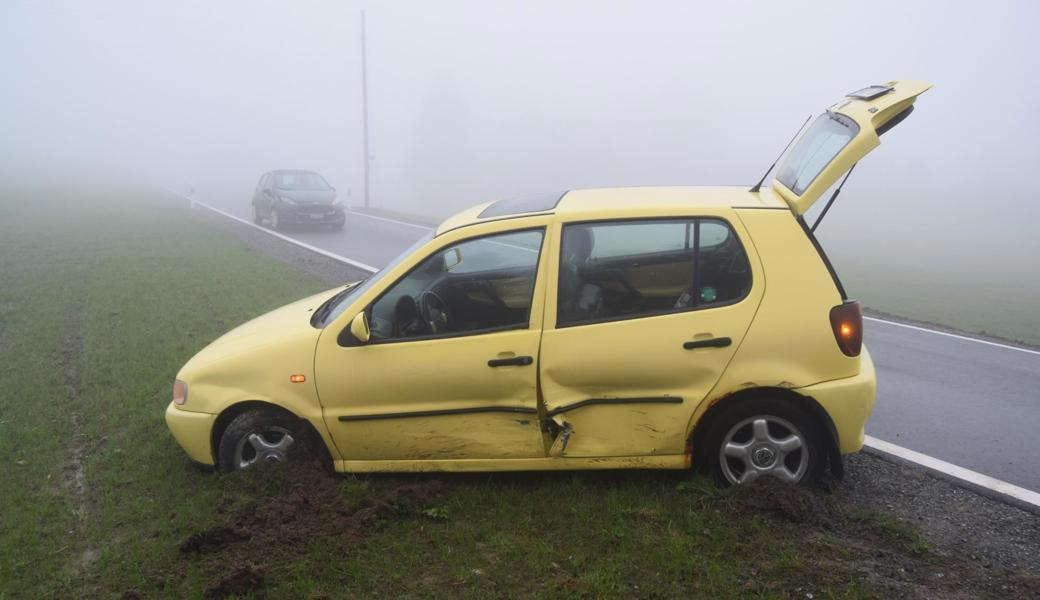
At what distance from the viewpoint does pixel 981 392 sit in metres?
6.58

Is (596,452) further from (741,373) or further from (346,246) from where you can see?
(346,246)

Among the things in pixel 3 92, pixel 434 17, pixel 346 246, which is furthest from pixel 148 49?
pixel 346 246

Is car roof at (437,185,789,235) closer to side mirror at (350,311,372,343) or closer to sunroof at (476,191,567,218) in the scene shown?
sunroof at (476,191,567,218)

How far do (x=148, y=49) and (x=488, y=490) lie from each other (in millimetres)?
159652

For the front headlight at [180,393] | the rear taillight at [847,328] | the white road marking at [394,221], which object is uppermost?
the rear taillight at [847,328]

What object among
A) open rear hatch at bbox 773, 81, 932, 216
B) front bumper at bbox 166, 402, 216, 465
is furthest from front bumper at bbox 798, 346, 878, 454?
front bumper at bbox 166, 402, 216, 465

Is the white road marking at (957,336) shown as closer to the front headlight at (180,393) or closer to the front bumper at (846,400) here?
the front bumper at (846,400)

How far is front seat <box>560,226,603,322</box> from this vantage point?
420 centimetres

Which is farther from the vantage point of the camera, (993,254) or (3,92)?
(3,92)

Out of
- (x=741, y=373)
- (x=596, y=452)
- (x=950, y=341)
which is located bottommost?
(x=950, y=341)

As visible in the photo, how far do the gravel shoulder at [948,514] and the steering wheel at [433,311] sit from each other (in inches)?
91.0

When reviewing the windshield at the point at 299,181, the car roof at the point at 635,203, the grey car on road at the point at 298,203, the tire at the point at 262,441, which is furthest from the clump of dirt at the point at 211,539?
the windshield at the point at 299,181

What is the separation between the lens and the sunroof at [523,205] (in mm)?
4555

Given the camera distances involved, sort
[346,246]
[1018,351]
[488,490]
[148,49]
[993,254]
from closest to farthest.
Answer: [488,490]
[1018,351]
[346,246]
[993,254]
[148,49]
